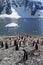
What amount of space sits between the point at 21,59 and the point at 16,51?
7.16 feet

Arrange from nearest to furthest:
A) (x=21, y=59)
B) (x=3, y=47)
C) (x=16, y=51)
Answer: (x=21, y=59), (x=16, y=51), (x=3, y=47)

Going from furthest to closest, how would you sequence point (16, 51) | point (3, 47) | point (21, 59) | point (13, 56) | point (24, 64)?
point (3, 47), point (16, 51), point (13, 56), point (21, 59), point (24, 64)

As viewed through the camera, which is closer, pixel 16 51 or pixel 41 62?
pixel 41 62

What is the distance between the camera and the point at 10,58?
12953 mm

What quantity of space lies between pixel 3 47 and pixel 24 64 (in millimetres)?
4833

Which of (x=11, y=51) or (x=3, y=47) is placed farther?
(x=3, y=47)

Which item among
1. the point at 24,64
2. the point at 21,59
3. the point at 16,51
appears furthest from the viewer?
the point at 16,51

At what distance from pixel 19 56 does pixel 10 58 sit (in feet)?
2.24

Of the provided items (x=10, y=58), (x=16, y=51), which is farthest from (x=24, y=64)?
(x=16, y=51)

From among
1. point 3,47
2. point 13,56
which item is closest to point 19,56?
point 13,56

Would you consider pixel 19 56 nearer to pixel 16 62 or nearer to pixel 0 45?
pixel 16 62

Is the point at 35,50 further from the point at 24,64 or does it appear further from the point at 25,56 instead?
the point at 24,64

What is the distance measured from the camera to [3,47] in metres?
16.4

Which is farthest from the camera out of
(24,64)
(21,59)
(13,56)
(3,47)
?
(3,47)
